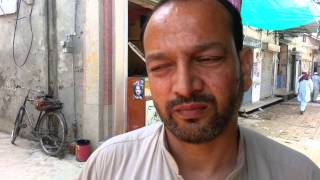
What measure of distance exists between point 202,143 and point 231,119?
0.42 feet

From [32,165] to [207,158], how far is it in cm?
535

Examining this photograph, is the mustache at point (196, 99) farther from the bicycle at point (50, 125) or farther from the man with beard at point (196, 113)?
the bicycle at point (50, 125)

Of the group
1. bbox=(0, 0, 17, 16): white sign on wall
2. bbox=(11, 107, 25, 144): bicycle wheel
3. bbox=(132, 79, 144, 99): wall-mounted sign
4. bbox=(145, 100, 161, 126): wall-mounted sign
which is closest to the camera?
bbox=(132, 79, 144, 99): wall-mounted sign

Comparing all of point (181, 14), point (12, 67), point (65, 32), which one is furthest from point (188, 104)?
point (12, 67)

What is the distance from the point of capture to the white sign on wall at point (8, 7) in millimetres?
7704

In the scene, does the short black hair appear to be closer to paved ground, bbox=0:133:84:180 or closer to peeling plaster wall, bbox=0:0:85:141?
paved ground, bbox=0:133:84:180

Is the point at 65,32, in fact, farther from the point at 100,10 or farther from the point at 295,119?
the point at 295,119

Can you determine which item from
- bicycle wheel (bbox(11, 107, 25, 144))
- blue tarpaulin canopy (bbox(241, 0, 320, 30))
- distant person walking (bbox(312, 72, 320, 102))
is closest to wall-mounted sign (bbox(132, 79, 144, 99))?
bicycle wheel (bbox(11, 107, 25, 144))

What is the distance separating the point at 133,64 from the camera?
323 inches

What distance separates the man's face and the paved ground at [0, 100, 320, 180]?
4591 millimetres

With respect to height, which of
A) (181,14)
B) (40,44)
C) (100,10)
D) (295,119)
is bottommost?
(295,119)

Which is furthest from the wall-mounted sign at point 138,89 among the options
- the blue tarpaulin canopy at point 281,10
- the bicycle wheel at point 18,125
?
the blue tarpaulin canopy at point 281,10

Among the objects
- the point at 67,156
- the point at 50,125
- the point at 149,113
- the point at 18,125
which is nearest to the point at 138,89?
the point at 149,113

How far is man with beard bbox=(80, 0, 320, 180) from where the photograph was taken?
109 centimetres
